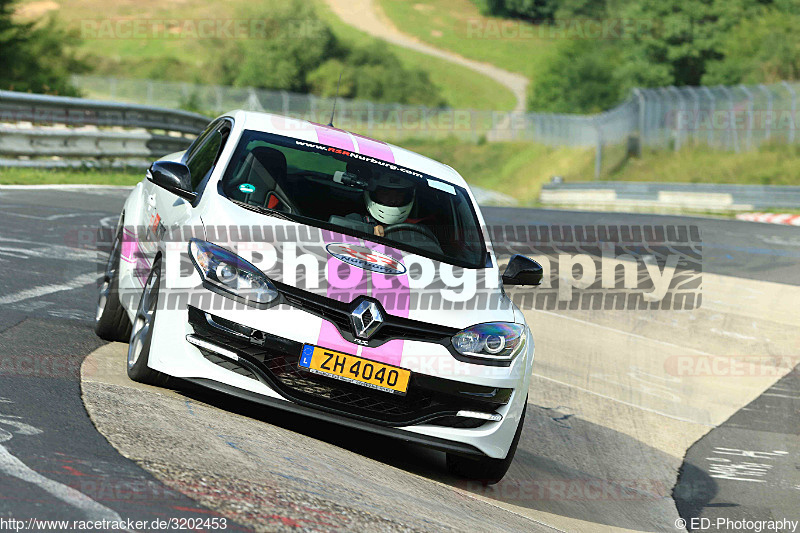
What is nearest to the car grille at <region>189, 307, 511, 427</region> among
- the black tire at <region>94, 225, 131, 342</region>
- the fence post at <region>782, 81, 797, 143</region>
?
the black tire at <region>94, 225, 131, 342</region>

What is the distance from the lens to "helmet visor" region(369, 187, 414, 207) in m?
6.41

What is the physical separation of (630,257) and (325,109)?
4240 centimetres

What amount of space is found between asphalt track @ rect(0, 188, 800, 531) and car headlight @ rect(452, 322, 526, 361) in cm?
74

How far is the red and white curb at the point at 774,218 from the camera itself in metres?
22.6

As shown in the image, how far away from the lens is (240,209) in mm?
5855

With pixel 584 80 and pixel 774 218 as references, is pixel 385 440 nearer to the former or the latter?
pixel 774 218

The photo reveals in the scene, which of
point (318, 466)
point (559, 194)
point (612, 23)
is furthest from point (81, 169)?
point (612, 23)

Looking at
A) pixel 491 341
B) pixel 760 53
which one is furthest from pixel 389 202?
pixel 760 53

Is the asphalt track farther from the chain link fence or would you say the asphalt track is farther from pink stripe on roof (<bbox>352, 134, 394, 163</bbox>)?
the chain link fence

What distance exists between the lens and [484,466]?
229 inches

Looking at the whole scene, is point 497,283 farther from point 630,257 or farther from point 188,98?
point 188,98

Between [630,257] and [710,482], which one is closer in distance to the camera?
[710,482]

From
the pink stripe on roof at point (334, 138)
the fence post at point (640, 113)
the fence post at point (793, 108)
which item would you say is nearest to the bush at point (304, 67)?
the fence post at point (640, 113)

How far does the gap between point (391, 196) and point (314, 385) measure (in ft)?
5.40
